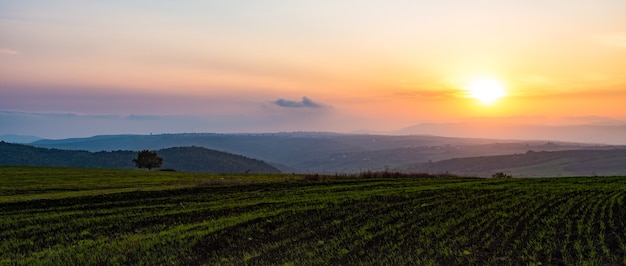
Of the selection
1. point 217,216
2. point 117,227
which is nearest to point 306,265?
point 217,216

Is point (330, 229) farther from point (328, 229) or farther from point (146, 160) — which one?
point (146, 160)

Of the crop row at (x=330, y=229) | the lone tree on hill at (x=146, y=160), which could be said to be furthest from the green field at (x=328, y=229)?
the lone tree on hill at (x=146, y=160)

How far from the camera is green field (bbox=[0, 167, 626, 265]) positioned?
16281 millimetres

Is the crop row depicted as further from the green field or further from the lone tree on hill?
the lone tree on hill

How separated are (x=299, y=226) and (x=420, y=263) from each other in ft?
25.6

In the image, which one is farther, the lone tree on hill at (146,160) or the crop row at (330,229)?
the lone tree on hill at (146,160)

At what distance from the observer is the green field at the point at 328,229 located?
16.3m

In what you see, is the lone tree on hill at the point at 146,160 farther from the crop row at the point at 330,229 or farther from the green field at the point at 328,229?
the crop row at the point at 330,229

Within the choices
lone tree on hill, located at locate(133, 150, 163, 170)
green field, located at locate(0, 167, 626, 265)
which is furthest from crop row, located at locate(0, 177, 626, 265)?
lone tree on hill, located at locate(133, 150, 163, 170)

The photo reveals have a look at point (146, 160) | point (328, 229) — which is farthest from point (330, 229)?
point (146, 160)

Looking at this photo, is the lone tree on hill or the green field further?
the lone tree on hill

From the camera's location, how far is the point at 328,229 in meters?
20.8

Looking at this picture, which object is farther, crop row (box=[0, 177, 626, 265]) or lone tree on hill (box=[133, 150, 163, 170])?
lone tree on hill (box=[133, 150, 163, 170])

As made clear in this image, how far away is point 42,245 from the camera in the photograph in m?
19.4
